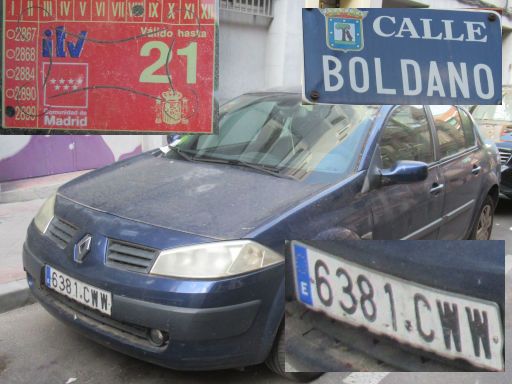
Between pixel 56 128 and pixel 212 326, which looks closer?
pixel 56 128

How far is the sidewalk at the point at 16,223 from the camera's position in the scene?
3797mm

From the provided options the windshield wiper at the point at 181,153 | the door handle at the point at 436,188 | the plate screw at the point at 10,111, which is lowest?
the door handle at the point at 436,188

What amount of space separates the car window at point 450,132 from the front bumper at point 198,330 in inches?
82.5

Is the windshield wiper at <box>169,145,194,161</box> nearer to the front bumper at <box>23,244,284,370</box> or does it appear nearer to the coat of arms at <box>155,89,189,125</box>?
the front bumper at <box>23,244,284,370</box>

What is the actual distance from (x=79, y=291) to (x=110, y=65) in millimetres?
1349

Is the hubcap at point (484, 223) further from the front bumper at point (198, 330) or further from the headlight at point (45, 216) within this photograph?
the headlight at point (45, 216)

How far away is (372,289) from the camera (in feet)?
5.50

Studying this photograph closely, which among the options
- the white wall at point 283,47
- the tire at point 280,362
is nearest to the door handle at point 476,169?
the tire at point 280,362

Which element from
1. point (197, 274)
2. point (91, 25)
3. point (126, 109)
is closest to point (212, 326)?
point (197, 274)

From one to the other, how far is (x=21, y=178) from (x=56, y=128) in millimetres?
5034

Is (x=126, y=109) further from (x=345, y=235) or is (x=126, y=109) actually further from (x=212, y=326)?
(x=345, y=235)

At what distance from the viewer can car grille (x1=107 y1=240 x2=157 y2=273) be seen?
2586mm

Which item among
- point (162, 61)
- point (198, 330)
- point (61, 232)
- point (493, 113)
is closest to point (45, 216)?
point (61, 232)

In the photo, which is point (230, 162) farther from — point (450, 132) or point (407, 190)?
point (450, 132)
